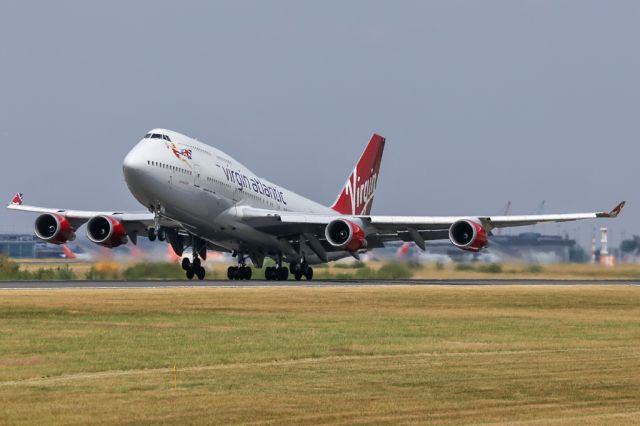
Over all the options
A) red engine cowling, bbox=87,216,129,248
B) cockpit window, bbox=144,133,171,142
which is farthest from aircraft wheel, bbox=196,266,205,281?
cockpit window, bbox=144,133,171,142

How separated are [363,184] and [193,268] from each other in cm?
1573

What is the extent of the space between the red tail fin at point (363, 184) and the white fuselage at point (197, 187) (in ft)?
30.6

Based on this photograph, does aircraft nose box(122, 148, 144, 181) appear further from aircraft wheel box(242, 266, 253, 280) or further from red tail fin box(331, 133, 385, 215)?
red tail fin box(331, 133, 385, 215)

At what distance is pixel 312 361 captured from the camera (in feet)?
72.1

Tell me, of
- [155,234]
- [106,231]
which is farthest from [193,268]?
[155,234]

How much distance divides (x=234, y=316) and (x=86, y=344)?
27.5 feet

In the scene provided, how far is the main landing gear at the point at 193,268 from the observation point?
57344mm

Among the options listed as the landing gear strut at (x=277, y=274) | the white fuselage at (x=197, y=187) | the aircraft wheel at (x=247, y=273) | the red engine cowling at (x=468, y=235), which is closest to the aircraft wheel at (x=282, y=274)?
the landing gear strut at (x=277, y=274)

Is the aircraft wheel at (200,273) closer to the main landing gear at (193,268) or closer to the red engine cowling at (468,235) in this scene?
the main landing gear at (193,268)

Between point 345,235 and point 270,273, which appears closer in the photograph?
point 345,235

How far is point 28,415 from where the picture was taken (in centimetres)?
1529

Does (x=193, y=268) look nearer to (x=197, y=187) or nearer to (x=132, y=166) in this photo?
(x=197, y=187)

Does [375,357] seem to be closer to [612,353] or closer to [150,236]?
[612,353]

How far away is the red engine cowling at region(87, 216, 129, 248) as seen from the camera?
57125mm
